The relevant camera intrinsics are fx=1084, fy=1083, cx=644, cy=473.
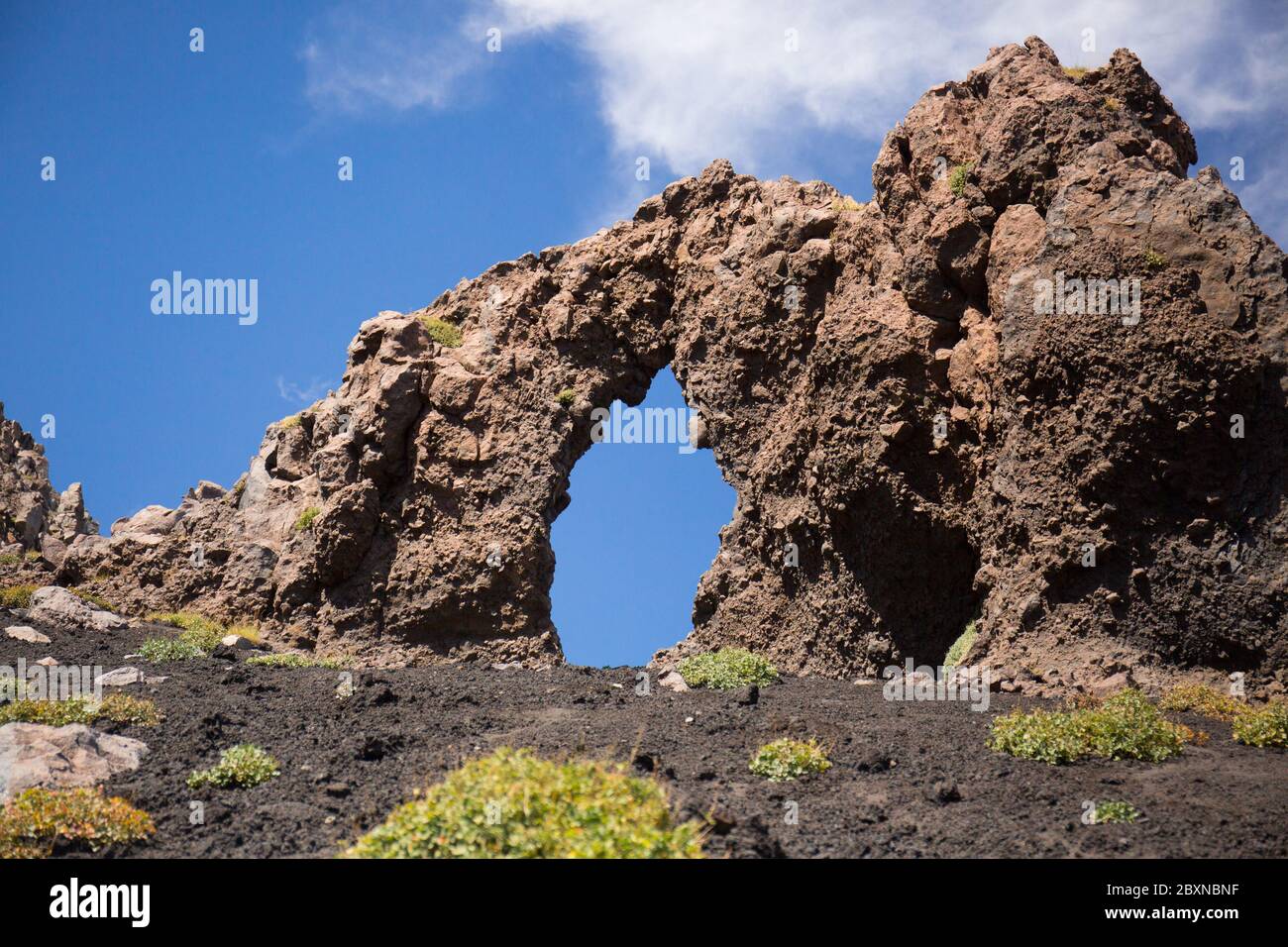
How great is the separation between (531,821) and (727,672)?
1038 cm

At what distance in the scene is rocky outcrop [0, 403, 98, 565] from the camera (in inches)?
1096

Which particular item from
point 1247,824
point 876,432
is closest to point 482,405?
point 876,432

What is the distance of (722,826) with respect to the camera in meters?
9.28

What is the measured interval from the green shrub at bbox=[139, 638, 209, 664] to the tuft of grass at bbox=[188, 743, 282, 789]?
7.51 metres

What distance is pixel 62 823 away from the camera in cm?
1009

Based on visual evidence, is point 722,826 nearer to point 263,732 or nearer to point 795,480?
point 263,732

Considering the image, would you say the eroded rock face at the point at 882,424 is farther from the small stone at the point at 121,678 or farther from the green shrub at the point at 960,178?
the small stone at the point at 121,678

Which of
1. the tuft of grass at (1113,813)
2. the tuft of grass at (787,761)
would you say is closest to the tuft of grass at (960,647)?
the tuft of grass at (787,761)

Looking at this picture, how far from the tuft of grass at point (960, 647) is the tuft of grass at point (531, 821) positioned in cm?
1053

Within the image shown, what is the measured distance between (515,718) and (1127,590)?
9.01 m

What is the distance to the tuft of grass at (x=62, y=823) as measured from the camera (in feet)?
32.5

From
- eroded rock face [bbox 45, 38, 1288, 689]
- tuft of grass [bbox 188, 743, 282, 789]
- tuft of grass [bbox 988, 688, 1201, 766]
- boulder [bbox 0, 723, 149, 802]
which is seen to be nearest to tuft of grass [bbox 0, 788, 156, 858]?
boulder [bbox 0, 723, 149, 802]

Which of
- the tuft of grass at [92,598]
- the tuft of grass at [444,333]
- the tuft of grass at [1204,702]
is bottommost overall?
the tuft of grass at [1204,702]

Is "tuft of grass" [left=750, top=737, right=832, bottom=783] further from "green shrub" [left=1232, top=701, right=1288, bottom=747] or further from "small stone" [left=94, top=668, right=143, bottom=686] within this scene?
"small stone" [left=94, top=668, right=143, bottom=686]
